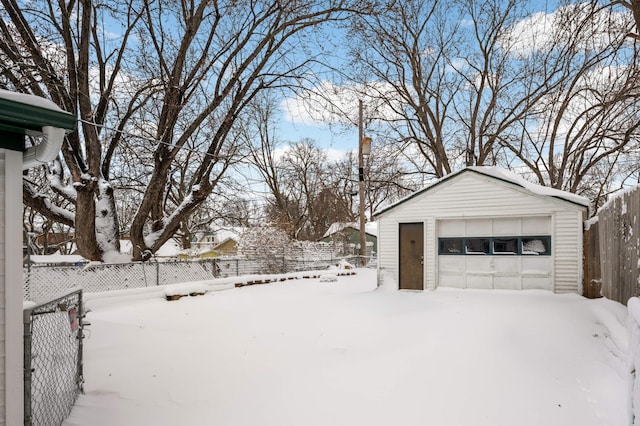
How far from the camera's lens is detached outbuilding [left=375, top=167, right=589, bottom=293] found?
31.8ft

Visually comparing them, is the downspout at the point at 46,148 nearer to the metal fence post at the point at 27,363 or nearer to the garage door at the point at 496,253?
the metal fence post at the point at 27,363

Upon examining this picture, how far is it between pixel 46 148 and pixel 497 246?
991 cm

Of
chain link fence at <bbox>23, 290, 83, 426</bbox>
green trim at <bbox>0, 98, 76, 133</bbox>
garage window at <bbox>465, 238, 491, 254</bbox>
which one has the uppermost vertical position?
green trim at <bbox>0, 98, 76, 133</bbox>

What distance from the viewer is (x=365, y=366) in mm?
5375

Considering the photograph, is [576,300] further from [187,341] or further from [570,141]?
[570,141]

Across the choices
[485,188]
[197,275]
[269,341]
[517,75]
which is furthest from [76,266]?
[517,75]

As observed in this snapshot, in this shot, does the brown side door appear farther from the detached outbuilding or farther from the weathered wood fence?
the weathered wood fence

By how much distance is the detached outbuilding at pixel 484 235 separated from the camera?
968 centimetres

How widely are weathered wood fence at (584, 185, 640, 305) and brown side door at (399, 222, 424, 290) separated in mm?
3723

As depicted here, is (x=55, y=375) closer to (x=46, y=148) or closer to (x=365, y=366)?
(x=46, y=148)

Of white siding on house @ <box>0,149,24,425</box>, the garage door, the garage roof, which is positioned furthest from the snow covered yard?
the garage roof

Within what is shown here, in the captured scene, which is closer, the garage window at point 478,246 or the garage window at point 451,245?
the garage window at point 478,246

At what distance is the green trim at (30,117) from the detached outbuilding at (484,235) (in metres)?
9.57

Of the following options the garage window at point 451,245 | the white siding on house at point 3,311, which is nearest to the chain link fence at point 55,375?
the white siding on house at point 3,311
